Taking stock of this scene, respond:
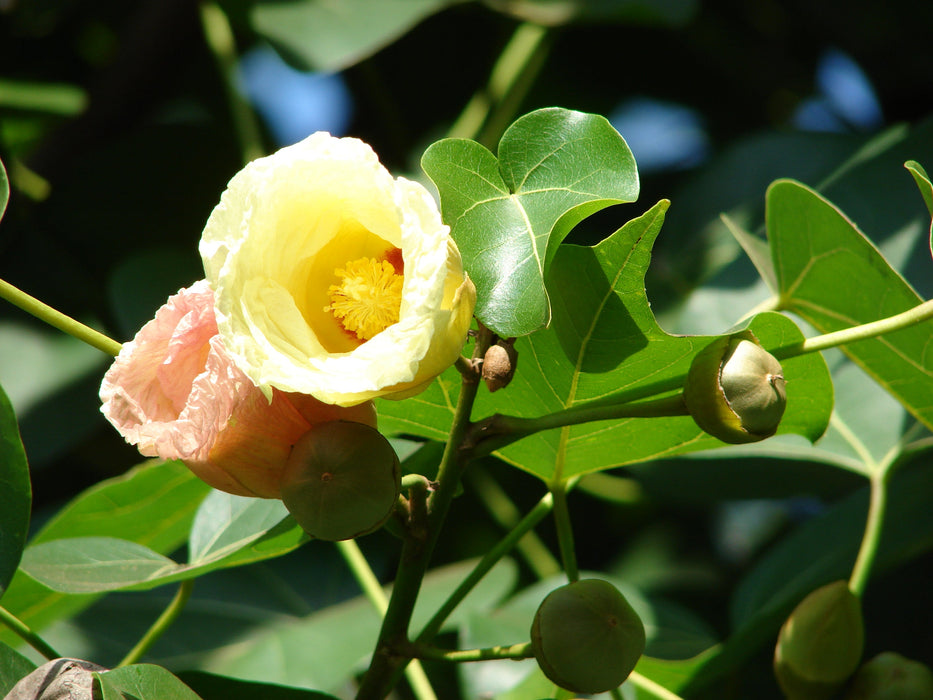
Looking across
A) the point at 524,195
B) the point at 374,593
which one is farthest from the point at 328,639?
the point at 524,195

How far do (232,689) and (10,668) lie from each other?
0.58ft

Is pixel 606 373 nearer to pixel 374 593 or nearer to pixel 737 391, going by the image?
pixel 737 391

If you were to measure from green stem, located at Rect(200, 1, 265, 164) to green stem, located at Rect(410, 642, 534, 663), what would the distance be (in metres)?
1.09

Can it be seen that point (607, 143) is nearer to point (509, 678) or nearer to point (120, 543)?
point (120, 543)

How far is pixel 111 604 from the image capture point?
4.99 feet

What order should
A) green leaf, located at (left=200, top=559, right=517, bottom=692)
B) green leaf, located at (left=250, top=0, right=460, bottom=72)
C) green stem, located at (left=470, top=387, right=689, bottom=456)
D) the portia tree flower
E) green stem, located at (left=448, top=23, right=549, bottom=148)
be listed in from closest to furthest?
the portia tree flower < green stem, located at (left=470, top=387, right=689, bottom=456) < green leaf, located at (left=200, top=559, right=517, bottom=692) < green leaf, located at (left=250, top=0, right=460, bottom=72) < green stem, located at (left=448, top=23, right=549, bottom=148)

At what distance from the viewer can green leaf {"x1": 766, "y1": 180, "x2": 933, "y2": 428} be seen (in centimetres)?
90

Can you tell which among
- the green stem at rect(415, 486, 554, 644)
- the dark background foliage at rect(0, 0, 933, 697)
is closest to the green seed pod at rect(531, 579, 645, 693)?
the green stem at rect(415, 486, 554, 644)

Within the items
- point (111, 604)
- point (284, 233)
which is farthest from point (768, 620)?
point (111, 604)

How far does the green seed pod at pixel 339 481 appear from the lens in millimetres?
658

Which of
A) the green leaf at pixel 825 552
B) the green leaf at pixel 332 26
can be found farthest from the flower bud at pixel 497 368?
the green leaf at pixel 332 26

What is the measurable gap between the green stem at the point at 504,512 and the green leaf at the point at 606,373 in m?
0.85

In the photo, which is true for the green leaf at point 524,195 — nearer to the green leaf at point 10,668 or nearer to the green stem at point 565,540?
the green stem at point 565,540

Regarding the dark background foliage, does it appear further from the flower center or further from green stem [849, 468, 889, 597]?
the flower center
